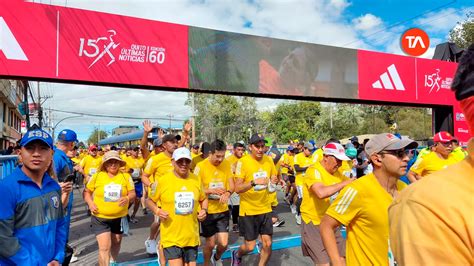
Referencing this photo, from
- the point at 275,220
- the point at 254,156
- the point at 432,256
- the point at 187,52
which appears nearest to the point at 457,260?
the point at 432,256

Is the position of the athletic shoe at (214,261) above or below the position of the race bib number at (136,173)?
below

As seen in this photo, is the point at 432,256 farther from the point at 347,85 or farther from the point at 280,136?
the point at 280,136

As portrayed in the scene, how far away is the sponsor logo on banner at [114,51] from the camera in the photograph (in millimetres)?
8031

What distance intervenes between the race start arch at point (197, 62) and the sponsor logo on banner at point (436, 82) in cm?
3

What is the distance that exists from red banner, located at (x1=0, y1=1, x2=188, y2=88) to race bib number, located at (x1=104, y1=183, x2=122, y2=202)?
3.75 meters

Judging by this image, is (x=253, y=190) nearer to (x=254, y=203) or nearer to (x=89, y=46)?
(x=254, y=203)

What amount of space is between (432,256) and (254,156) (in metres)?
5.11

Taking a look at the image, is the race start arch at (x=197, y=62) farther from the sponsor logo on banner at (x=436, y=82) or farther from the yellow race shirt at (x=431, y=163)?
the yellow race shirt at (x=431, y=163)

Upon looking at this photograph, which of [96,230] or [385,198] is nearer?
[385,198]

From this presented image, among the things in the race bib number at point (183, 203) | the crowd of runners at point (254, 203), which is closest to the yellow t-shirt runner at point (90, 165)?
the crowd of runners at point (254, 203)

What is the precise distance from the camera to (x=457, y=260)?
0.78 meters

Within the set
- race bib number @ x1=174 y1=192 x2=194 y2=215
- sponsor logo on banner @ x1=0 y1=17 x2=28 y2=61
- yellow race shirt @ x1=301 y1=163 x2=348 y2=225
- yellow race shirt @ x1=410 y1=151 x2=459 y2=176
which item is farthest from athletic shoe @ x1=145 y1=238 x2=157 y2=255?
yellow race shirt @ x1=410 y1=151 x2=459 y2=176

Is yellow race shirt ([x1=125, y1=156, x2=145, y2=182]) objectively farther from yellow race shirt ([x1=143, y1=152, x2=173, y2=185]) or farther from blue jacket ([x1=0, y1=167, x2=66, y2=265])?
blue jacket ([x1=0, y1=167, x2=66, y2=265])

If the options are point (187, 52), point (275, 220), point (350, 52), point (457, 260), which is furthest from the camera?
point (350, 52)
